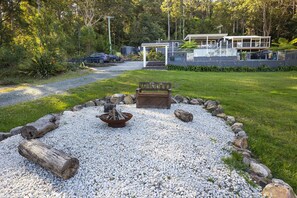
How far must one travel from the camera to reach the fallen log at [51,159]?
2844 millimetres

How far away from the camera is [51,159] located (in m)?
2.95

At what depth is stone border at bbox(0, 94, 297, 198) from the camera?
267 cm

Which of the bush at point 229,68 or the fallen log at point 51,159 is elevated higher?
the bush at point 229,68

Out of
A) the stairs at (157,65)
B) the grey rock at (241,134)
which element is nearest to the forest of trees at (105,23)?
the stairs at (157,65)

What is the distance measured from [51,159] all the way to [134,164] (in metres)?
1.10

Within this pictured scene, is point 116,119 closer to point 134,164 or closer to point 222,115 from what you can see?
point 134,164

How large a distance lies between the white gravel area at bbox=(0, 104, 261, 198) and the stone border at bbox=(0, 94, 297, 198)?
0.58ft

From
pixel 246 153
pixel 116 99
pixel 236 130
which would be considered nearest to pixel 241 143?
pixel 246 153

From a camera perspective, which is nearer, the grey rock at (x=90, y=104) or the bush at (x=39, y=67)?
the grey rock at (x=90, y=104)

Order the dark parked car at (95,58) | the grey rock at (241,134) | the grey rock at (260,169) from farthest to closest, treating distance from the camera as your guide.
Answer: the dark parked car at (95,58), the grey rock at (241,134), the grey rock at (260,169)

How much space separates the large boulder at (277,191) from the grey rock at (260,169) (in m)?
0.29

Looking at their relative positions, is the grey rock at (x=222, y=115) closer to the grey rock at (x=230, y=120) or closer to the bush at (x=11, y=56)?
the grey rock at (x=230, y=120)

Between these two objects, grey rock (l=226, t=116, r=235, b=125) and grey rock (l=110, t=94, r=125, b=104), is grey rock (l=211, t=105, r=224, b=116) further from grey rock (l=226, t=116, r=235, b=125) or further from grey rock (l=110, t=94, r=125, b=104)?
grey rock (l=110, t=94, r=125, b=104)

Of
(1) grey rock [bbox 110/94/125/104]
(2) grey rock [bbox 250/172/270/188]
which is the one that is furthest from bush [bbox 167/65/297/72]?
(2) grey rock [bbox 250/172/270/188]
